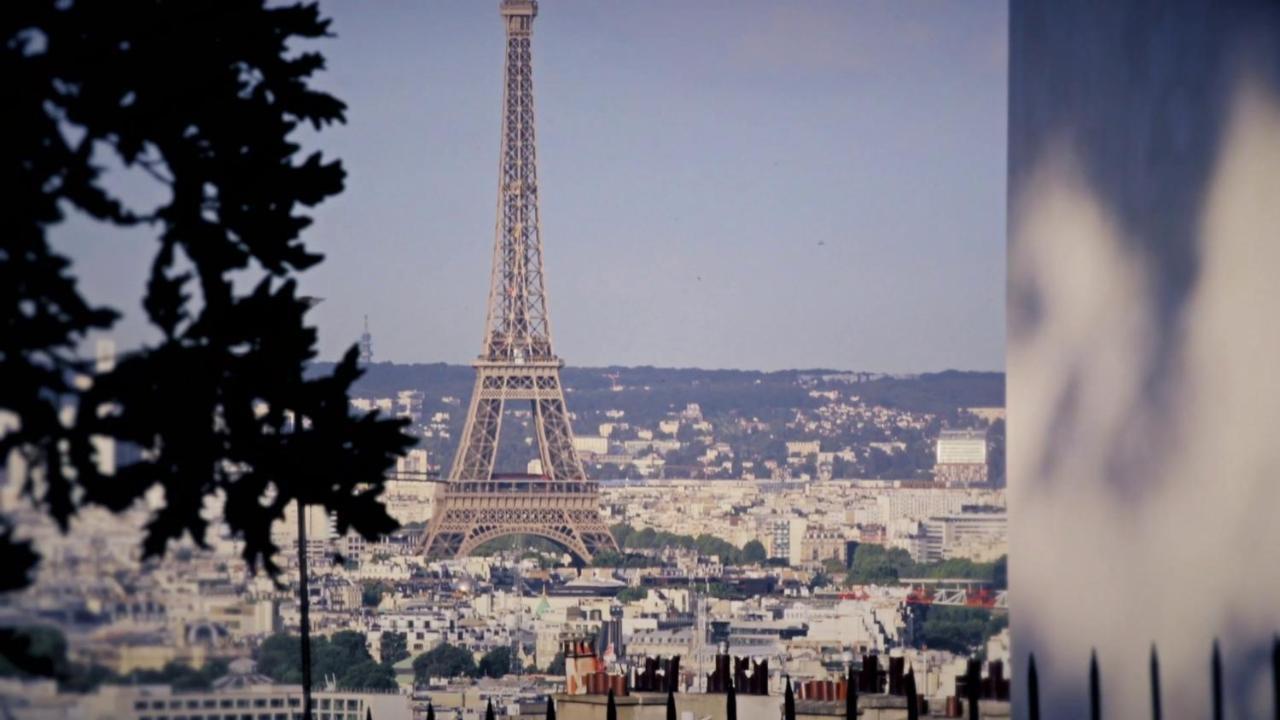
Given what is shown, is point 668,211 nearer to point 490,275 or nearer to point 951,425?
point 490,275

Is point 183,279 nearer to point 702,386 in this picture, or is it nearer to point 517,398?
point 702,386

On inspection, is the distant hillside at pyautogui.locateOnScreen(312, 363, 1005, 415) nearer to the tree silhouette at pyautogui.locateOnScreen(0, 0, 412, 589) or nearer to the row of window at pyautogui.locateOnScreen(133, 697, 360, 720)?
the row of window at pyautogui.locateOnScreen(133, 697, 360, 720)

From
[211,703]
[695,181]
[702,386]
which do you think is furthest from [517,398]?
[211,703]

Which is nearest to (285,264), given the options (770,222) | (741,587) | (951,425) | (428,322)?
(951,425)

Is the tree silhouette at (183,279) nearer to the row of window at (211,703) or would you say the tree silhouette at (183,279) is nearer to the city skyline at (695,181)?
the row of window at (211,703)

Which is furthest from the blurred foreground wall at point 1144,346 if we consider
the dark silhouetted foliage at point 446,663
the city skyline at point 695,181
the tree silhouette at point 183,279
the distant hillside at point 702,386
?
the city skyline at point 695,181
